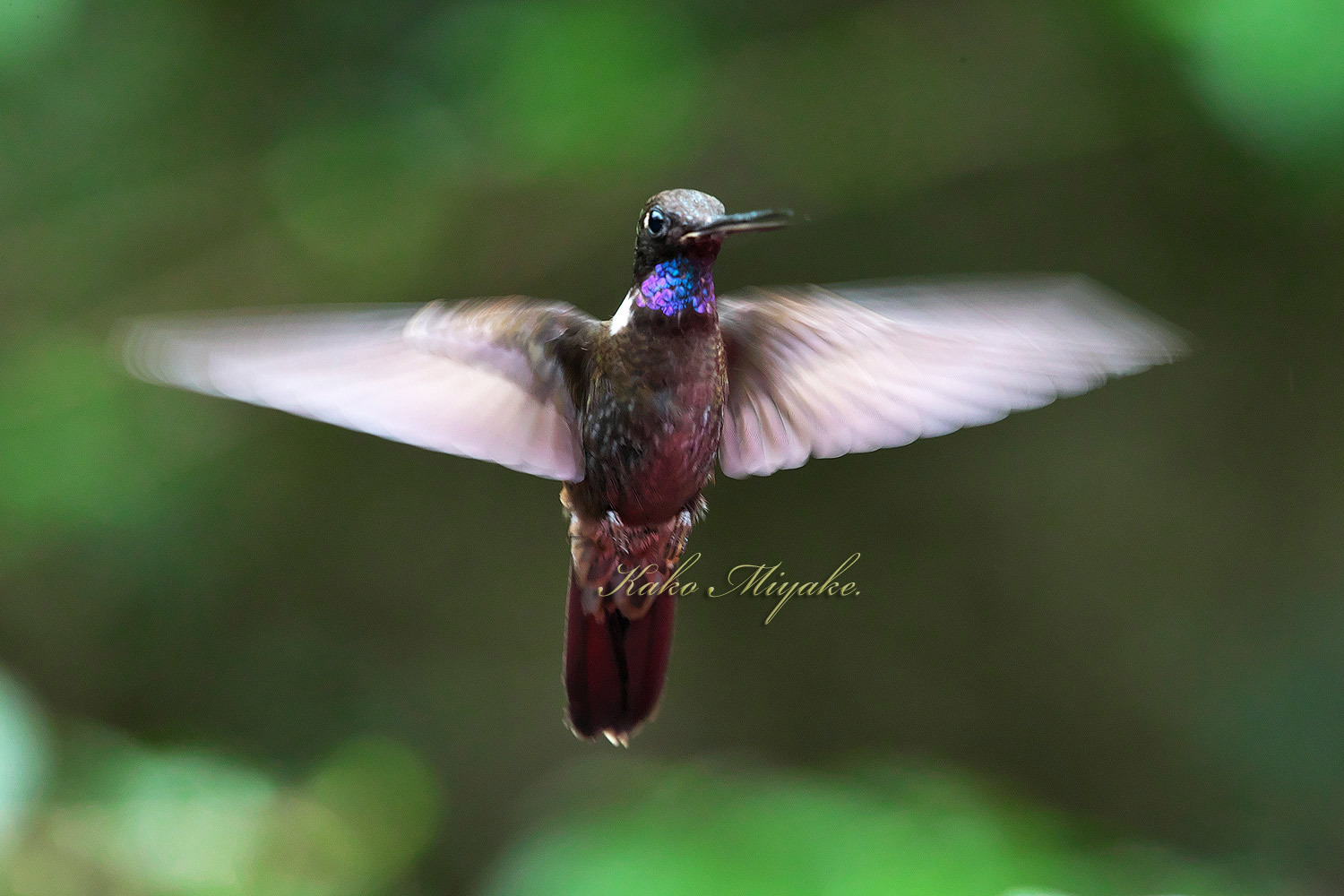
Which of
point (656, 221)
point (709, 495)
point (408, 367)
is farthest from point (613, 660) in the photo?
point (709, 495)

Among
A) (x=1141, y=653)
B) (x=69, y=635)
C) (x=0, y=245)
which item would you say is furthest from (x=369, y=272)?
(x=1141, y=653)

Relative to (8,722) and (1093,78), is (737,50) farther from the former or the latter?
(8,722)

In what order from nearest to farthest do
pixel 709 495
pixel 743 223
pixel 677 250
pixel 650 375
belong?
pixel 743 223
pixel 677 250
pixel 650 375
pixel 709 495

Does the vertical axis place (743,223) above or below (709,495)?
below

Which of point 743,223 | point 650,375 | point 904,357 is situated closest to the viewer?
point 743,223

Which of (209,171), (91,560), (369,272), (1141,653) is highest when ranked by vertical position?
(209,171)

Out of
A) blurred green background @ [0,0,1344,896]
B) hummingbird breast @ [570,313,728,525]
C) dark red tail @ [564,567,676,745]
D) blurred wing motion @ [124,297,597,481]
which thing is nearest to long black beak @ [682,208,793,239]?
hummingbird breast @ [570,313,728,525]

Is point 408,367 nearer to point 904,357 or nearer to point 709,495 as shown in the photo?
point 904,357
